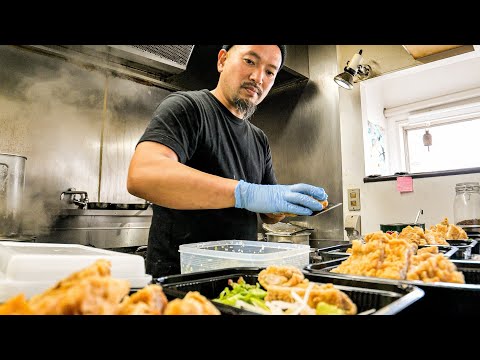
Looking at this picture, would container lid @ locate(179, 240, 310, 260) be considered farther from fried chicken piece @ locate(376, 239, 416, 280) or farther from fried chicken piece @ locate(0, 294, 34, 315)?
fried chicken piece @ locate(0, 294, 34, 315)

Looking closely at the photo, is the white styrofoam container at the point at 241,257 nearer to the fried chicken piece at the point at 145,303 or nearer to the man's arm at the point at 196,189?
the man's arm at the point at 196,189

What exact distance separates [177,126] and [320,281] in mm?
1110

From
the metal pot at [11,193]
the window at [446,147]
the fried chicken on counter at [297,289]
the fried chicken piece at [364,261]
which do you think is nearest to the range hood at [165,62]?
the metal pot at [11,193]

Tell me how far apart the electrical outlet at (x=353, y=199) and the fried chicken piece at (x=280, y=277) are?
116 inches

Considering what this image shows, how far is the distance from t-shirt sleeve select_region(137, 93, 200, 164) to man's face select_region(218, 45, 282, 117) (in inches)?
13.3

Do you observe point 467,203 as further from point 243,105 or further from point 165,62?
point 165,62

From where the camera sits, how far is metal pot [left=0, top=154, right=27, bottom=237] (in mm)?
2754

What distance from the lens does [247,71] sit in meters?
2.05

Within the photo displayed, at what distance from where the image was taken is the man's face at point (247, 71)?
2035 mm

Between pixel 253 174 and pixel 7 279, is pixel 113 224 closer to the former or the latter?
pixel 253 174

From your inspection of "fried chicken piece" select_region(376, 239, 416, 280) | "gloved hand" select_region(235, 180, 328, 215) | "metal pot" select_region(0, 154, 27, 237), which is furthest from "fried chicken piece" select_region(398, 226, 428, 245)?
"metal pot" select_region(0, 154, 27, 237)

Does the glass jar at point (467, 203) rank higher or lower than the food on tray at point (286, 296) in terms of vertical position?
higher

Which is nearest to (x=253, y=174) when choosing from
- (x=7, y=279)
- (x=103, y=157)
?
(x=7, y=279)

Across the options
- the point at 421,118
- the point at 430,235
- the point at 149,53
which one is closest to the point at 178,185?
the point at 430,235
